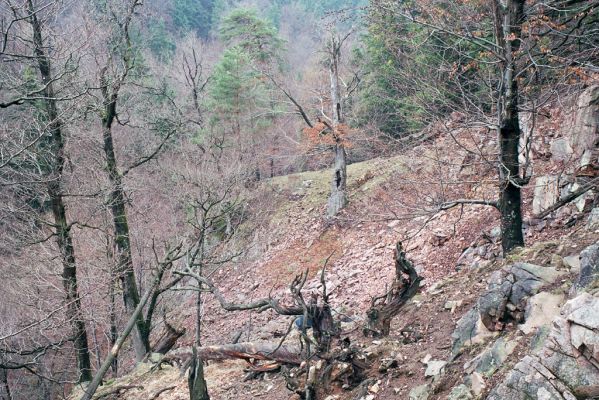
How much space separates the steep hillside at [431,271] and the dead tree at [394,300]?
0.21 m

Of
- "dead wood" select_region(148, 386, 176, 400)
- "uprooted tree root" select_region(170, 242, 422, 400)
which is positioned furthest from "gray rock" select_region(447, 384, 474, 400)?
"dead wood" select_region(148, 386, 176, 400)

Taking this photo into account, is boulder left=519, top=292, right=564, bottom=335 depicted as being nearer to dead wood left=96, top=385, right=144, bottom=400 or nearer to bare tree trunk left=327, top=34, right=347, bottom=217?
dead wood left=96, top=385, right=144, bottom=400

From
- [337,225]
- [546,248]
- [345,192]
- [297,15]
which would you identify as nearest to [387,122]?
[345,192]

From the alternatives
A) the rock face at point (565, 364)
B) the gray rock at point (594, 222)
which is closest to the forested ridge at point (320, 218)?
the rock face at point (565, 364)

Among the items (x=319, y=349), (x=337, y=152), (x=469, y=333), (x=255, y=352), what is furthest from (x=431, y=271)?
(x=337, y=152)

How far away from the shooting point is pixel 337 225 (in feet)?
58.1

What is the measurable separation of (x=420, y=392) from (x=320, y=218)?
13911mm

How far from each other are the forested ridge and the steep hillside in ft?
0.14

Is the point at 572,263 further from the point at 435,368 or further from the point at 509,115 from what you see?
the point at 509,115

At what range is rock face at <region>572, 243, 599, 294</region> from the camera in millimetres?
4453

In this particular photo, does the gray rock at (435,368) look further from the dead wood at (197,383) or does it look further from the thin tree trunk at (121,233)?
the thin tree trunk at (121,233)

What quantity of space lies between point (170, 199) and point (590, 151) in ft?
45.9

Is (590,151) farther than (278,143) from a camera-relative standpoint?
No

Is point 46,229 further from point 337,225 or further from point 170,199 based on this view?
point 337,225
